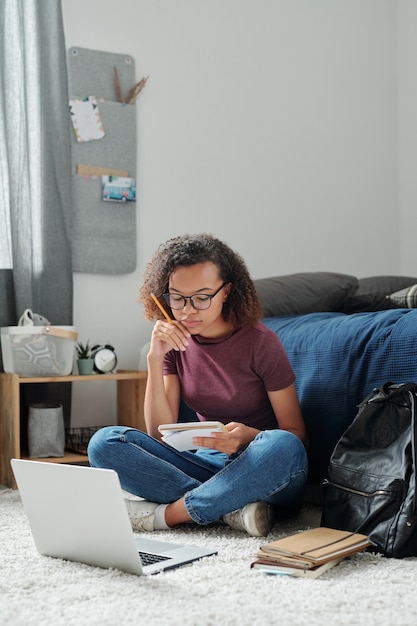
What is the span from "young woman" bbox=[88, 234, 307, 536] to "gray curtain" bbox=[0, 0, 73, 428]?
37.4 inches

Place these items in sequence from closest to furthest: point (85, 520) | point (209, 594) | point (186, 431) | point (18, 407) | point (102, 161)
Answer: point (209, 594), point (85, 520), point (186, 431), point (18, 407), point (102, 161)

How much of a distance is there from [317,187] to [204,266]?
1.87 m

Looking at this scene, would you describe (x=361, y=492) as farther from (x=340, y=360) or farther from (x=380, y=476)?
A: (x=340, y=360)

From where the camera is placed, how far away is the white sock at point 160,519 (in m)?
1.92

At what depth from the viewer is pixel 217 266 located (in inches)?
79.9

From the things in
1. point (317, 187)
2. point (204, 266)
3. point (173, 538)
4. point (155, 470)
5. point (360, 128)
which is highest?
point (360, 128)

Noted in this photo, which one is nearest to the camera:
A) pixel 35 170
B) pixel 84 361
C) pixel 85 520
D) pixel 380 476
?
pixel 85 520

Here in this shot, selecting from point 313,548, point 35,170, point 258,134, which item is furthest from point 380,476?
point 258,134

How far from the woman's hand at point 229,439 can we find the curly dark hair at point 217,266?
0.29 m

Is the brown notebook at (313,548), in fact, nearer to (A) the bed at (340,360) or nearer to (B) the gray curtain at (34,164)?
(A) the bed at (340,360)

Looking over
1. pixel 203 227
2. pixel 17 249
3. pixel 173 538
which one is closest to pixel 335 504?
pixel 173 538

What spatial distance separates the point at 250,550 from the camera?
1.72 metres

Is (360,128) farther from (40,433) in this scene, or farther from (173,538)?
(173,538)

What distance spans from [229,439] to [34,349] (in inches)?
41.9
